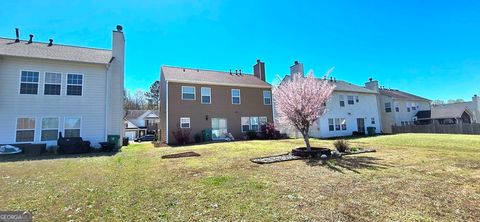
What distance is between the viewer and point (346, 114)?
84.8ft

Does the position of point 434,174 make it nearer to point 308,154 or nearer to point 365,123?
point 308,154

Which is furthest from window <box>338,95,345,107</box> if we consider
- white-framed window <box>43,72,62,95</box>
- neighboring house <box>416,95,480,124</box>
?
white-framed window <box>43,72,62,95</box>

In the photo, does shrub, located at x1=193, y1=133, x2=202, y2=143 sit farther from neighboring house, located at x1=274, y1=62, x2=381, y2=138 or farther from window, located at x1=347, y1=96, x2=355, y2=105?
window, located at x1=347, y1=96, x2=355, y2=105

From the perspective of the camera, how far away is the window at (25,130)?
13.5m

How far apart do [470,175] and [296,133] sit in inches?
689

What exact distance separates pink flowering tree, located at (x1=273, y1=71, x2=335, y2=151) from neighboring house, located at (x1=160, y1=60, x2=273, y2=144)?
11.3 metres

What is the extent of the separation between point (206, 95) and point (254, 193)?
16909 millimetres

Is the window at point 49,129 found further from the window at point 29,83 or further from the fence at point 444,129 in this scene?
the fence at point 444,129

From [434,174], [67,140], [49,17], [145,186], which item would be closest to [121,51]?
[49,17]

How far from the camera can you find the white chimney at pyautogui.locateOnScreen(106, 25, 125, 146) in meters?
16.1

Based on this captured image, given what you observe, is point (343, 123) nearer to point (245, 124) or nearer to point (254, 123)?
point (254, 123)

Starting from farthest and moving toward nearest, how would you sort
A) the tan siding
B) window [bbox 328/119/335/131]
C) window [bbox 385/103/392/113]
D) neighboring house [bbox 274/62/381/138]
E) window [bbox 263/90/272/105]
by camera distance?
window [bbox 385/103/392/113] < window [bbox 328/119/335/131] < window [bbox 263/90/272/105] < neighboring house [bbox 274/62/381/138] < the tan siding

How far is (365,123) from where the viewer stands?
27141 millimetres

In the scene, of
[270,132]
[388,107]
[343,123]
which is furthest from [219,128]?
[388,107]
